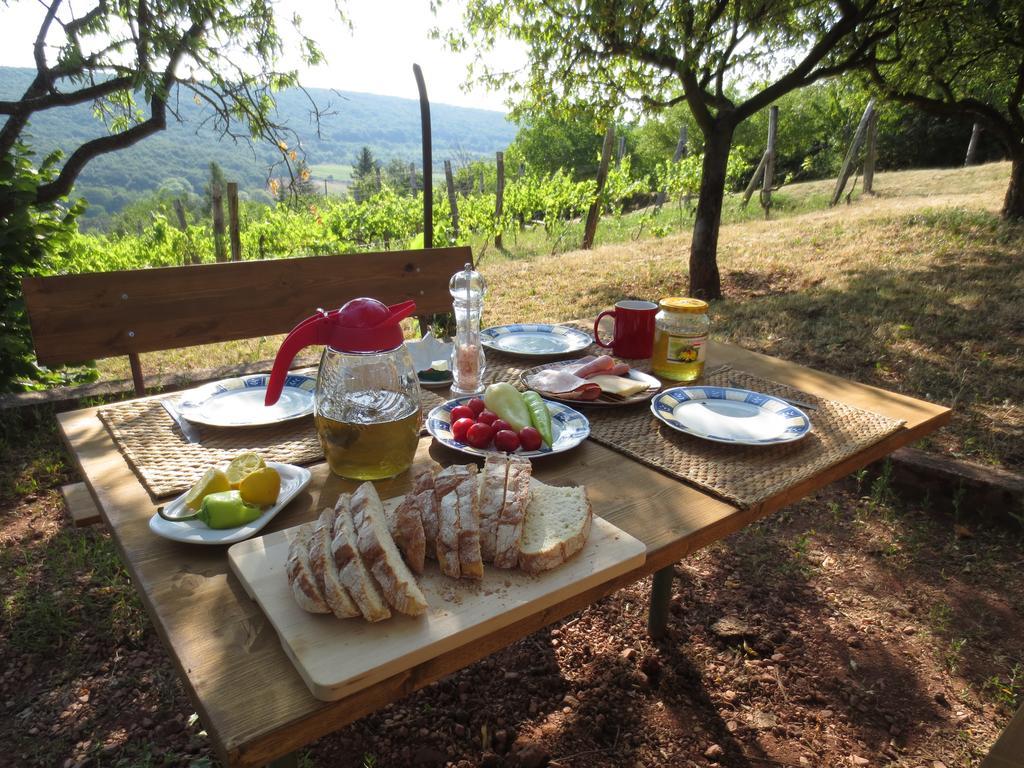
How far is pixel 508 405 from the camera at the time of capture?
1.55 metres

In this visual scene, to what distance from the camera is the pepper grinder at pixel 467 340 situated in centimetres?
188

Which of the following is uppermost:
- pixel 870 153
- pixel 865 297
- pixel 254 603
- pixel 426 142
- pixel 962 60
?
pixel 962 60

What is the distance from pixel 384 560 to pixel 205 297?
2.54m

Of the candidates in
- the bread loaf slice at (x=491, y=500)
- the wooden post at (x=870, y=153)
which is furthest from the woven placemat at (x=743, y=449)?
the wooden post at (x=870, y=153)

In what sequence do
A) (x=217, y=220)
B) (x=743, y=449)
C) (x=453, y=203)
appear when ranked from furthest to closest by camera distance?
(x=453, y=203) < (x=217, y=220) < (x=743, y=449)

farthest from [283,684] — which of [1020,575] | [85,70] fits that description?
[85,70]

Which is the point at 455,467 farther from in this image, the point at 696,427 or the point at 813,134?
the point at 813,134

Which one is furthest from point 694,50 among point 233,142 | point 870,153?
point 870,153

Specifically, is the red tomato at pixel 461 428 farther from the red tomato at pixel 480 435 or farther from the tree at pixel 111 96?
the tree at pixel 111 96

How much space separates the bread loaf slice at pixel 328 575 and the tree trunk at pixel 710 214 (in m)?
5.88

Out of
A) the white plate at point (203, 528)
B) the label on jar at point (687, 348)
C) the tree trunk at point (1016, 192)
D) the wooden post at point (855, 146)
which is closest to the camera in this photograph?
the white plate at point (203, 528)

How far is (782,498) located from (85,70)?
5.65 m

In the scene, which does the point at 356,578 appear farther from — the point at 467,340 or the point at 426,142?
the point at 426,142

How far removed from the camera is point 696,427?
5.41ft
